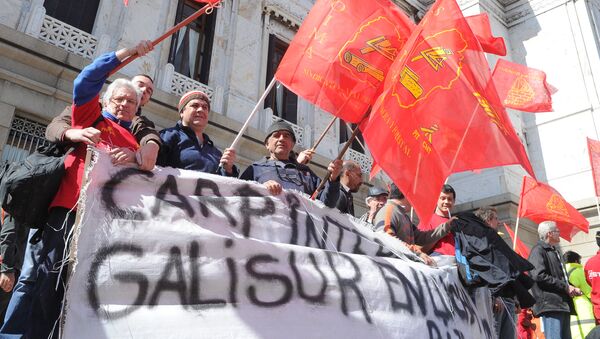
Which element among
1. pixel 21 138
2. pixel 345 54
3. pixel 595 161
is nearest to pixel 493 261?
pixel 345 54

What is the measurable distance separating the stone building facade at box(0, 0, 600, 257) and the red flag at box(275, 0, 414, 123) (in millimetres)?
3903

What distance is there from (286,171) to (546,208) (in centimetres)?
595

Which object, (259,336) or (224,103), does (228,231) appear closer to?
(259,336)

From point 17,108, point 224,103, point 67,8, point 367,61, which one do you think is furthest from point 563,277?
point 67,8

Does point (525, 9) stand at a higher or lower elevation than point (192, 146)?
higher

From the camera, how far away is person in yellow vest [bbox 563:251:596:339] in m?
6.14

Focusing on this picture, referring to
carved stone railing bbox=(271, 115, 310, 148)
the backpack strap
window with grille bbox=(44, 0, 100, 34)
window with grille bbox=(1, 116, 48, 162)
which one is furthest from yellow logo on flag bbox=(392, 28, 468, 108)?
carved stone railing bbox=(271, 115, 310, 148)

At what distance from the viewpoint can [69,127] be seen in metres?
2.32

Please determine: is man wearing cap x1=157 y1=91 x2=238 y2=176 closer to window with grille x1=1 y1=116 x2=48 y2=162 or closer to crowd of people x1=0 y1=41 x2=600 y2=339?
crowd of people x1=0 y1=41 x2=600 y2=339

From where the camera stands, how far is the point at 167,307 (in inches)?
77.0

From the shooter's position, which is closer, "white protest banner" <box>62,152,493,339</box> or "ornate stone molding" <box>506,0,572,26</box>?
"white protest banner" <box>62,152,493,339</box>

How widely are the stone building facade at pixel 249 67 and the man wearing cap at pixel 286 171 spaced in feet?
13.3

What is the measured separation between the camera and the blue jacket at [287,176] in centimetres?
326

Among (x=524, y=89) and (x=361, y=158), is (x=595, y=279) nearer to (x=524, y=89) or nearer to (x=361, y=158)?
(x=524, y=89)
